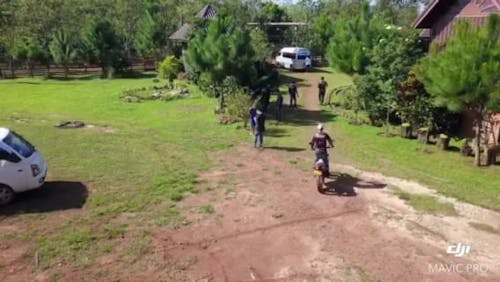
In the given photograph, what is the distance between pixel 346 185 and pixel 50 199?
298 inches

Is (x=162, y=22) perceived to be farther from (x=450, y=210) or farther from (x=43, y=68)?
(x=450, y=210)

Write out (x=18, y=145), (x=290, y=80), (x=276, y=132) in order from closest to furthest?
(x=18, y=145) < (x=276, y=132) < (x=290, y=80)

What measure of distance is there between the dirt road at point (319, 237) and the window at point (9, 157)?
4196 mm

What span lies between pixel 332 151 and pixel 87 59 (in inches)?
1324

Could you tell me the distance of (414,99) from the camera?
804 inches

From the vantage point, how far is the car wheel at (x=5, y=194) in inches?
448

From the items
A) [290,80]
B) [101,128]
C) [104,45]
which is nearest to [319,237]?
[101,128]

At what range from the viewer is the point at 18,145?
39.7 feet

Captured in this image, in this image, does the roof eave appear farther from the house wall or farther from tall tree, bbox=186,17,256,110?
tall tree, bbox=186,17,256,110

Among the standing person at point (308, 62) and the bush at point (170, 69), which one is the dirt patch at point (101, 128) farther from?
the standing person at point (308, 62)

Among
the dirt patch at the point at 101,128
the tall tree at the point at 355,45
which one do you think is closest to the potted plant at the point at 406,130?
the tall tree at the point at 355,45

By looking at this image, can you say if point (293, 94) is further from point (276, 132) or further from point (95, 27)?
point (95, 27)

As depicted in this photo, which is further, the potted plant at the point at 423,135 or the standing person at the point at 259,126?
the potted plant at the point at 423,135

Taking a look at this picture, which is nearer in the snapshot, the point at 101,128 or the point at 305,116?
the point at 101,128
